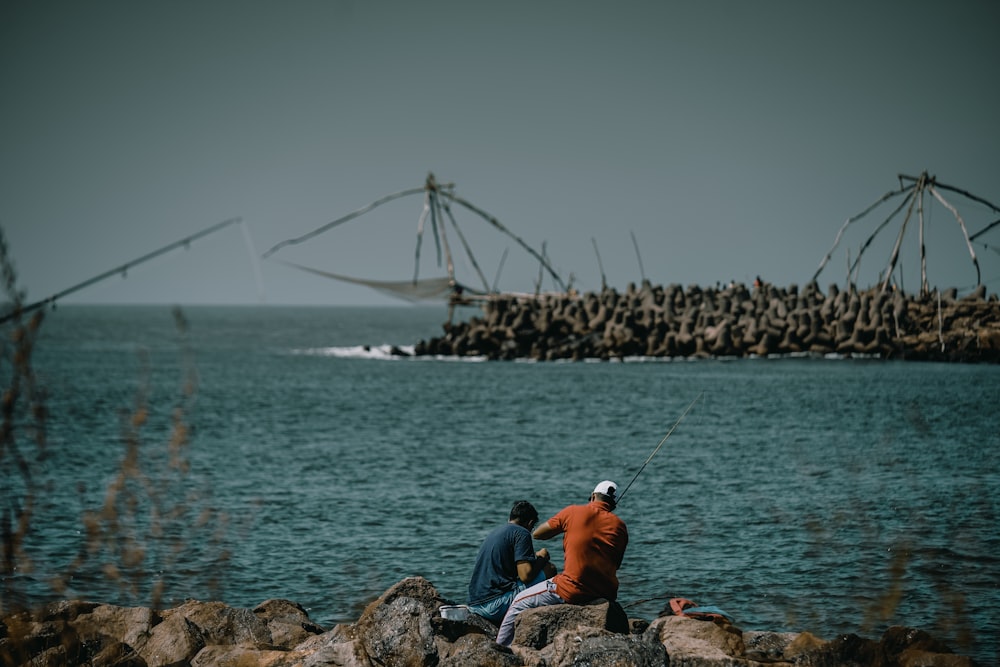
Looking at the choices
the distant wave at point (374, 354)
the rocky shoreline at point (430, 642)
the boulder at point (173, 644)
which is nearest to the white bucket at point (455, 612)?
the rocky shoreline at point (430, 642)

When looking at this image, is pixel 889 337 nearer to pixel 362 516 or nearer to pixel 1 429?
pixel 362 516

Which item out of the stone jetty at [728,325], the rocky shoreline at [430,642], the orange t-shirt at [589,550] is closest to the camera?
the rocky shoreline at [430,642]

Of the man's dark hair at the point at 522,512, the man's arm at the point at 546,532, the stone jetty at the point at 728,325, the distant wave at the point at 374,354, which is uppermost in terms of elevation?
the stone jetty at the point at 728,325

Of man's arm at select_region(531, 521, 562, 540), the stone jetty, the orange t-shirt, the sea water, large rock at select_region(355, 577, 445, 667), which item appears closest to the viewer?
large rock at select_region(355, 577, 445, 667)

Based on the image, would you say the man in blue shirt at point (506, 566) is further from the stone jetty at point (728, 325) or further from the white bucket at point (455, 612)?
the stone jetty at point (728, 325)

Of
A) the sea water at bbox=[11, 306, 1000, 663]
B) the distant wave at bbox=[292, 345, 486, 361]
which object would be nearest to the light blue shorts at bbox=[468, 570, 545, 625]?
the sea water at bbox=[11, 306, 1000, 663]

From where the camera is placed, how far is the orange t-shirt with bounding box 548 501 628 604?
Answer: 27.8 feet

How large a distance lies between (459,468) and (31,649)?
16.6 m

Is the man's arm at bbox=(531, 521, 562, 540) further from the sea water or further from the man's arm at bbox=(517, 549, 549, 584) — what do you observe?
the sea water

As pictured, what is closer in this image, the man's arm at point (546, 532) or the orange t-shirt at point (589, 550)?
the orange t-shirt at point (589, 550)

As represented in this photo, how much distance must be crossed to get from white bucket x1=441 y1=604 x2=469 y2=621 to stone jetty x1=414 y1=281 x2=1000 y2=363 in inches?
2051

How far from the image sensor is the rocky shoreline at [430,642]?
24.9 feet

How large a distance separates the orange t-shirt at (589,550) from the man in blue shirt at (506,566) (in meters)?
0.24

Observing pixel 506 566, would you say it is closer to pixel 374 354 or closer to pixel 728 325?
pixel 728 325
